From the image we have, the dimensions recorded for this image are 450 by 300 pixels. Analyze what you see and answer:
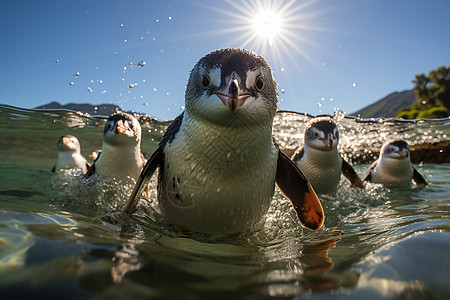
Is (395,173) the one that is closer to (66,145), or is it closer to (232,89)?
(232,89)

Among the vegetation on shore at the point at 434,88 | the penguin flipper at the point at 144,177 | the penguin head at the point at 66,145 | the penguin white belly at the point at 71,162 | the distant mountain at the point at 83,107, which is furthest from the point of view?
the vegetation on shore at the point at 434,88

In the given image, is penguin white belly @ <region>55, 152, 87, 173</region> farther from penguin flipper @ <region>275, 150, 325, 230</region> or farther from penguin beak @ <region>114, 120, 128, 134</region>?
penguin flipper @ <region>275, 150, 325, 230</region>

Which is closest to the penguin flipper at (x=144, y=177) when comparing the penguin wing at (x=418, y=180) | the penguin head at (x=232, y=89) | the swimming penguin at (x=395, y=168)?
the penguin head at (x=232, y=89)

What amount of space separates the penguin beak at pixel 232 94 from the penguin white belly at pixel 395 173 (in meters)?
5.08

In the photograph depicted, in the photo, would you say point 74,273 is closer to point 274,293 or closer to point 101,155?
point 274,293

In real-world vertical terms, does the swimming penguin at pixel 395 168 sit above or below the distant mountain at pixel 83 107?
below

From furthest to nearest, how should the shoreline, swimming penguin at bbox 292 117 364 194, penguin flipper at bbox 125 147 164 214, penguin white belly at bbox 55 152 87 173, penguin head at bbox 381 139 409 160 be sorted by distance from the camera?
the shoreline < penguin white belly at bbox 55 152 87 173 < penguin head at bbox 381 139 409 160 < swimming penguin at bbox 292 117 364 194 < penguin flipper at bbox 125 147 164 214

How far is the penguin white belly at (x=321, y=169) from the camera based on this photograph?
14.9 feet

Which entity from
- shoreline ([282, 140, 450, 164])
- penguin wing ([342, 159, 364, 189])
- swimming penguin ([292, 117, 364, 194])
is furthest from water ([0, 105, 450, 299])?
shoreline ([282, 140, 450, 164])

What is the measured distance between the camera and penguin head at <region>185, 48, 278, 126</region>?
184 cm

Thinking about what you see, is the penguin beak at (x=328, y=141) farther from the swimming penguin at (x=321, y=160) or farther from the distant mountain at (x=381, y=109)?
the distant mountain at (x=381, y=109)

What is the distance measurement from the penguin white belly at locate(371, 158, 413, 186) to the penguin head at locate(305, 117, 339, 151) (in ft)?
6.86

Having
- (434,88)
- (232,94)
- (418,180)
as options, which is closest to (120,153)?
(232,94)

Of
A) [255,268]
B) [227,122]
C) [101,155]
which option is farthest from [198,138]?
[101,155]
